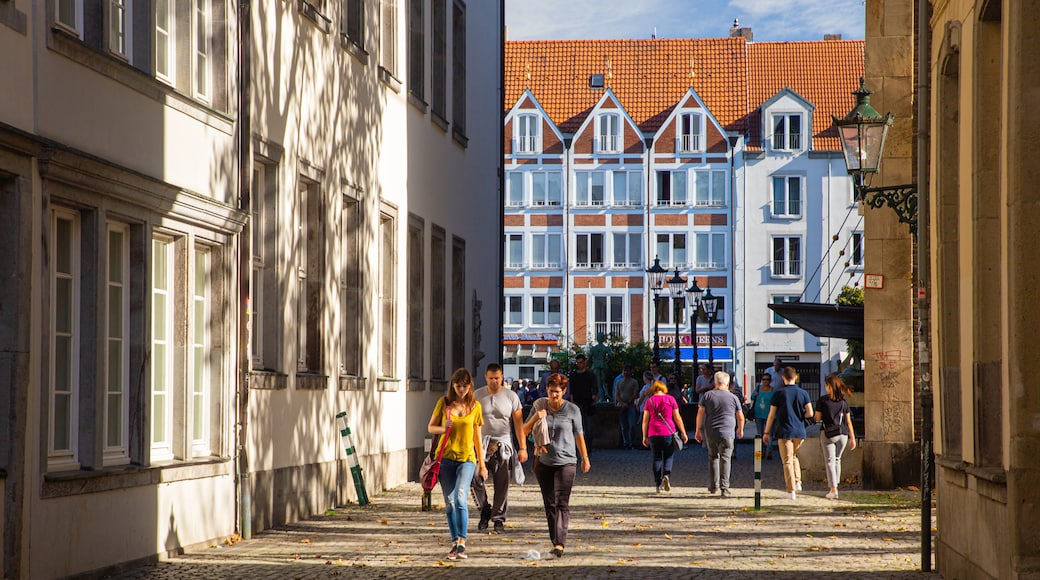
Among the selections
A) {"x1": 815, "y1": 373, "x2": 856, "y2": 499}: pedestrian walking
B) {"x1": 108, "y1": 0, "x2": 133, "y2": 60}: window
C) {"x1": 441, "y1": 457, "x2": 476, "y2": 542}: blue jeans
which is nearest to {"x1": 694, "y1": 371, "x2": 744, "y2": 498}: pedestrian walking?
{"x1": 815, "y1": 373, "x2": 856, "y2": 499}: pedestrian walking

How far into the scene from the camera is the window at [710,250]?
7462cm

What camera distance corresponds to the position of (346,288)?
2089 centimetres

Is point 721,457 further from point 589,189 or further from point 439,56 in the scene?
point 589,189

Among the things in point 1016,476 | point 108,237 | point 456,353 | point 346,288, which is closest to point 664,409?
point 346,288

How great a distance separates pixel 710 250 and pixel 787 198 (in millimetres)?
4131

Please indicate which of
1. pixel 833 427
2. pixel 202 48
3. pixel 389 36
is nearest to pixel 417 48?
pixel 389 36

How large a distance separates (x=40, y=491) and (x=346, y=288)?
995 cm

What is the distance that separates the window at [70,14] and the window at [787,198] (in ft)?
209

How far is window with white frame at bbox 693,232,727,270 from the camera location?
74625 millimetres

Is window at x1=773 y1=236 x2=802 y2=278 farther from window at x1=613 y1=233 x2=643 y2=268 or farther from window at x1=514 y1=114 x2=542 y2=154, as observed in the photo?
window at x1=514 y1=114 x2=542 y2=154

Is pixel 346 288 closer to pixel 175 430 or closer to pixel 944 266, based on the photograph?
pixel 175 430

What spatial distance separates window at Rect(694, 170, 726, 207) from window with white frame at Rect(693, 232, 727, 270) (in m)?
1.44

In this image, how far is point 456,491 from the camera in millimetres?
A: 13680

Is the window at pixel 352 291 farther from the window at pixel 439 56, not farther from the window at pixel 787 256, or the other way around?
the window at pixel 787 256
